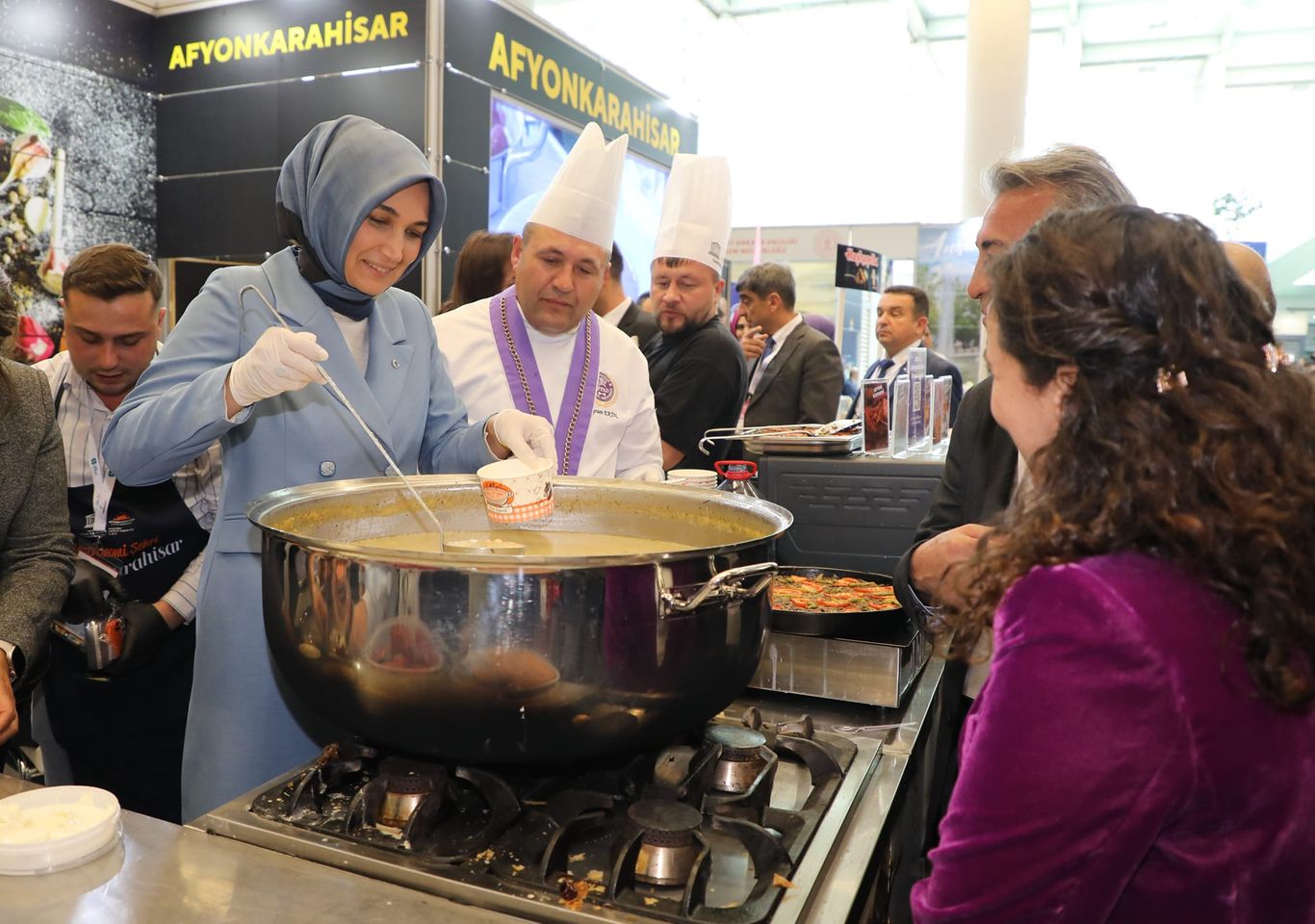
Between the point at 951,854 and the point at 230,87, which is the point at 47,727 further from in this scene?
the point at 230,87

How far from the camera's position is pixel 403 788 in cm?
98

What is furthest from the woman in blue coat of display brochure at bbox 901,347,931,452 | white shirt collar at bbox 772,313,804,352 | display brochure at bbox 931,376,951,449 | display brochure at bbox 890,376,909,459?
white shirt collar at bbox 772,313,804,352

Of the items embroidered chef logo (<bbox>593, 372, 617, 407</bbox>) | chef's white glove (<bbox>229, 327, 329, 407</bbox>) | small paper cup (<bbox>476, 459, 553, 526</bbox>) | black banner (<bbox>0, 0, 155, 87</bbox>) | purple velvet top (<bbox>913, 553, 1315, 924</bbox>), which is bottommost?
purple velvet top (<bbox>913, 553, 1315, 924</bbox>)

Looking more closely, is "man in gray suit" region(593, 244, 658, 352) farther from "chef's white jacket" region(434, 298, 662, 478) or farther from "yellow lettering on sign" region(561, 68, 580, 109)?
"yellow lettering on sign" region(561, 68, 580, 109)

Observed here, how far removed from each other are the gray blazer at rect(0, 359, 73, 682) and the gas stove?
0.68 metres

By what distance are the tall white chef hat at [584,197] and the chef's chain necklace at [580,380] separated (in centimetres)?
22

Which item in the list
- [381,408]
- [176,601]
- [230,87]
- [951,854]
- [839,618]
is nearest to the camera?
[951,854]

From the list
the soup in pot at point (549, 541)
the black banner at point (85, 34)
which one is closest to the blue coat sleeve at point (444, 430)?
the soup in pot at point (549, 541)

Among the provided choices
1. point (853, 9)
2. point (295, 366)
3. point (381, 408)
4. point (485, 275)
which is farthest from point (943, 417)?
point (853, 9)

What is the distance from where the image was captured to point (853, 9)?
426 inches

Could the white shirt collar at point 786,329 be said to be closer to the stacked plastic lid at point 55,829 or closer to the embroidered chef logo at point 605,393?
the embroidered chef logo at point 605,393

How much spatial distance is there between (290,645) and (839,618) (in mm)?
758

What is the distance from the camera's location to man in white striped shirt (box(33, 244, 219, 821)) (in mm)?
2037

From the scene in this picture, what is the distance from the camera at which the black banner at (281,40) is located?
15.1ft
